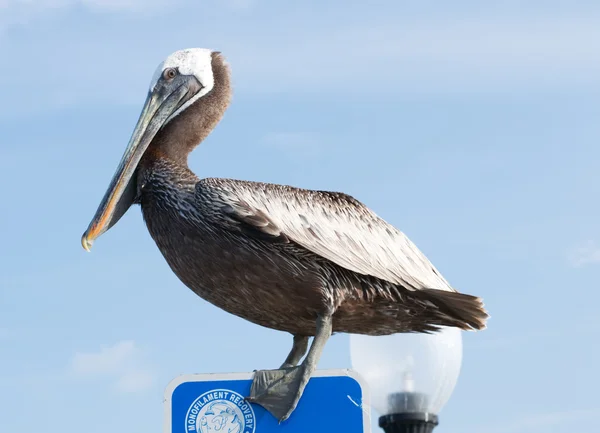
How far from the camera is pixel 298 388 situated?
17.4ft

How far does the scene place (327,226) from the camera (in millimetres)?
6156

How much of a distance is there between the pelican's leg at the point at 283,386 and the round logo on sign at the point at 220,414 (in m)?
0.08

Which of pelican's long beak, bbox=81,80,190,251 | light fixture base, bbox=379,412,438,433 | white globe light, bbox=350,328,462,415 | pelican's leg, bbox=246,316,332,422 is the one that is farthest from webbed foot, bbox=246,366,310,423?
pelican's long beak, bbox=81,80,190,251

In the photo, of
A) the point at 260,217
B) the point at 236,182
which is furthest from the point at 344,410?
the point at 236,182

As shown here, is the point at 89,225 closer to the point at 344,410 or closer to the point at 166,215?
the point at 166,215

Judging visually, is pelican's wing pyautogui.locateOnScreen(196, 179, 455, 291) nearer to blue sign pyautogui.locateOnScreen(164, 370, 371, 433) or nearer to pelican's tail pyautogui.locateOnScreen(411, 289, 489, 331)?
pelican's tail pyautogui.locateOnScreen(411, 289, 489, 331)

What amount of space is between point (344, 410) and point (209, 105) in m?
2.60

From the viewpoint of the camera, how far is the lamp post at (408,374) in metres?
6.43

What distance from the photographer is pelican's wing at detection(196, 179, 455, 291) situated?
18.8 ft

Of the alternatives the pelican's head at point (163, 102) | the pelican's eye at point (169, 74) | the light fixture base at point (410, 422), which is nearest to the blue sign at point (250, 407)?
the light fixture base at point (410, 422)

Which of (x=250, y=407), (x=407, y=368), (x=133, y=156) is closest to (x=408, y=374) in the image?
(x=407, y=368)

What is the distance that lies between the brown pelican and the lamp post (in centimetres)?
20

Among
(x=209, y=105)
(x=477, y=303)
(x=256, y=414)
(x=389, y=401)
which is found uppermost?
(x=209, y=105)

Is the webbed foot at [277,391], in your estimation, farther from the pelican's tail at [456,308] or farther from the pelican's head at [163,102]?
the pelican's head at [163,102]
